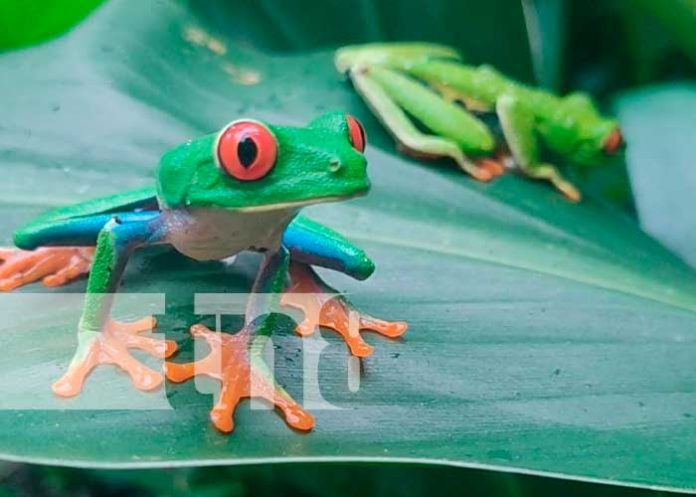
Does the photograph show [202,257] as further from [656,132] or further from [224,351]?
[656,132]


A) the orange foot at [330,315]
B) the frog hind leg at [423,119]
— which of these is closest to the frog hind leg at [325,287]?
the orange foot at [330,315]

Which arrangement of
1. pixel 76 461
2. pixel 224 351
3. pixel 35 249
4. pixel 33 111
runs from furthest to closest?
pixel 33 111 → pixel 35 249 → pixel 224 351 → pixel 76 461

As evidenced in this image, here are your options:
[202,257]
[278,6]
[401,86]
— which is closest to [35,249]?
[202,257]

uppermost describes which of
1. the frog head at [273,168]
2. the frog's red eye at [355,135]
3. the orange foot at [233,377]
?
the frog's red eye at [355,135]

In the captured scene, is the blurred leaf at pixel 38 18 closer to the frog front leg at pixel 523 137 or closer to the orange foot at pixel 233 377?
the frog front leg at pixel 523 137

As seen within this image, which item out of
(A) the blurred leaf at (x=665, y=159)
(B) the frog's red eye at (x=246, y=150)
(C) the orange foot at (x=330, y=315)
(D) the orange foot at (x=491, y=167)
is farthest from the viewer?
(D) the orange foot at (x=491, y=167)

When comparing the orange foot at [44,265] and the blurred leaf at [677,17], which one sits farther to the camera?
the blurred leaf at [677,17]
